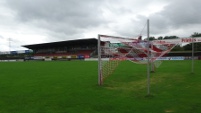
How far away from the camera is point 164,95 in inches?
343

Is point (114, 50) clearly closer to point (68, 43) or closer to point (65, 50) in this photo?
point (68, 43)

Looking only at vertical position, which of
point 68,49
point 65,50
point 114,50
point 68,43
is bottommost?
point 114,50

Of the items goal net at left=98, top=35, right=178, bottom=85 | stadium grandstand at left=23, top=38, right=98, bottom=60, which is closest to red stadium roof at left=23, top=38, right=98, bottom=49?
stadium grandstand at left=23, top=38, right=98, bottom=60

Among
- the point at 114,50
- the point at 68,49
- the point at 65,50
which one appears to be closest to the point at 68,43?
the point at 68,49

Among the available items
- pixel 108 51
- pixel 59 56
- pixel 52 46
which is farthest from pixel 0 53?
pixel 108 51

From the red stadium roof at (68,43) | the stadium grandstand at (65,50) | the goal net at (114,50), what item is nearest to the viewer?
the goal net at (114,50)

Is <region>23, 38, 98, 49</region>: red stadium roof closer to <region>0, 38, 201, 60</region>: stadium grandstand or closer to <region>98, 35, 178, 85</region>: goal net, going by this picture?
<region>0, 38, 201, 60</region>: stadium grandstand

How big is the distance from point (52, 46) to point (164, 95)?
86.0 m

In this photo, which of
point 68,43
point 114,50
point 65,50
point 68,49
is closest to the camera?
point 114,50

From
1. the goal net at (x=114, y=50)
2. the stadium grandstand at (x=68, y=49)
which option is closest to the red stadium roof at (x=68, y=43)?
the stadium grandstand at (x=68, y=49)

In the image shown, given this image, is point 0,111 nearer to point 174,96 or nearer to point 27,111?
point 27,111

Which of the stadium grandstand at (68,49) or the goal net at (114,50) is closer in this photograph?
the goal net at (114,50)

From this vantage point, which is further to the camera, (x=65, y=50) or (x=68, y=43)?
(x=65, y=50)

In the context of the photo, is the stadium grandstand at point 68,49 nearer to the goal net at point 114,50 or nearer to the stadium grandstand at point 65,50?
the stadium grandstand at point 65,50
